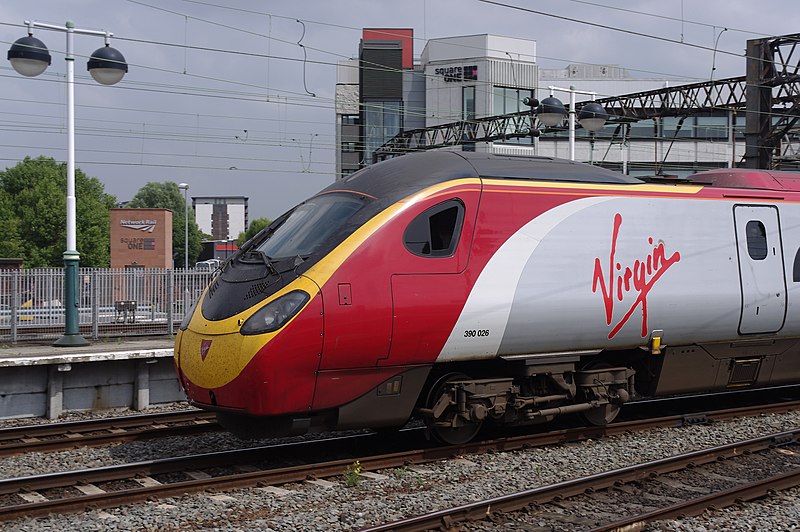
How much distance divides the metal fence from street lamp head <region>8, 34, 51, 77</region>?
420 cm

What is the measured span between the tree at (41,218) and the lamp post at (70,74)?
4847 centimetres

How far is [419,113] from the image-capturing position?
56031mm

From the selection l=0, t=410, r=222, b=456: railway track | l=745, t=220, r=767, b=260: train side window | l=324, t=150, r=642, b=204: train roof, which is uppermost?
l=324, t=150, r=642, b=204: train roof

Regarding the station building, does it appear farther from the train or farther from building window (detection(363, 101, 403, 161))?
the train

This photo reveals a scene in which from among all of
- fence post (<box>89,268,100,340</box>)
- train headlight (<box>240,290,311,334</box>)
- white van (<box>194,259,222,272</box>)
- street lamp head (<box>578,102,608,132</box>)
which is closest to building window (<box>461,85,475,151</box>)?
white van (<box>194,259,222,272</box>)

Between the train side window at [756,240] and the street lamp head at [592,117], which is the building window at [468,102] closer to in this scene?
the street lamp head at [592,117]

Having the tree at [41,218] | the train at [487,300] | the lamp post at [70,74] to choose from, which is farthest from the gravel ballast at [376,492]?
the tree at [41,218]

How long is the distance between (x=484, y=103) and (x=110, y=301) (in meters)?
37.7

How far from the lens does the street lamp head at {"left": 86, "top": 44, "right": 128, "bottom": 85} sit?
17.1 m

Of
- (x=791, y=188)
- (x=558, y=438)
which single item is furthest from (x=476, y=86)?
(x=558, y=438)

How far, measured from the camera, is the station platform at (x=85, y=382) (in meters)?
13.4

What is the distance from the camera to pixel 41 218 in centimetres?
6594

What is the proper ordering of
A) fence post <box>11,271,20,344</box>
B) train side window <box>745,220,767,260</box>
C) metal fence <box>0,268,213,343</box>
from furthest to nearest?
metal fence <box>0,268,213,343</box> < fence post <box>11,271,20,344</box> < train side window <box>745,220,767,260</box>

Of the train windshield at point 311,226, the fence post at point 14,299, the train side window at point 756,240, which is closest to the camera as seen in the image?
the train windshield at point 311,226
